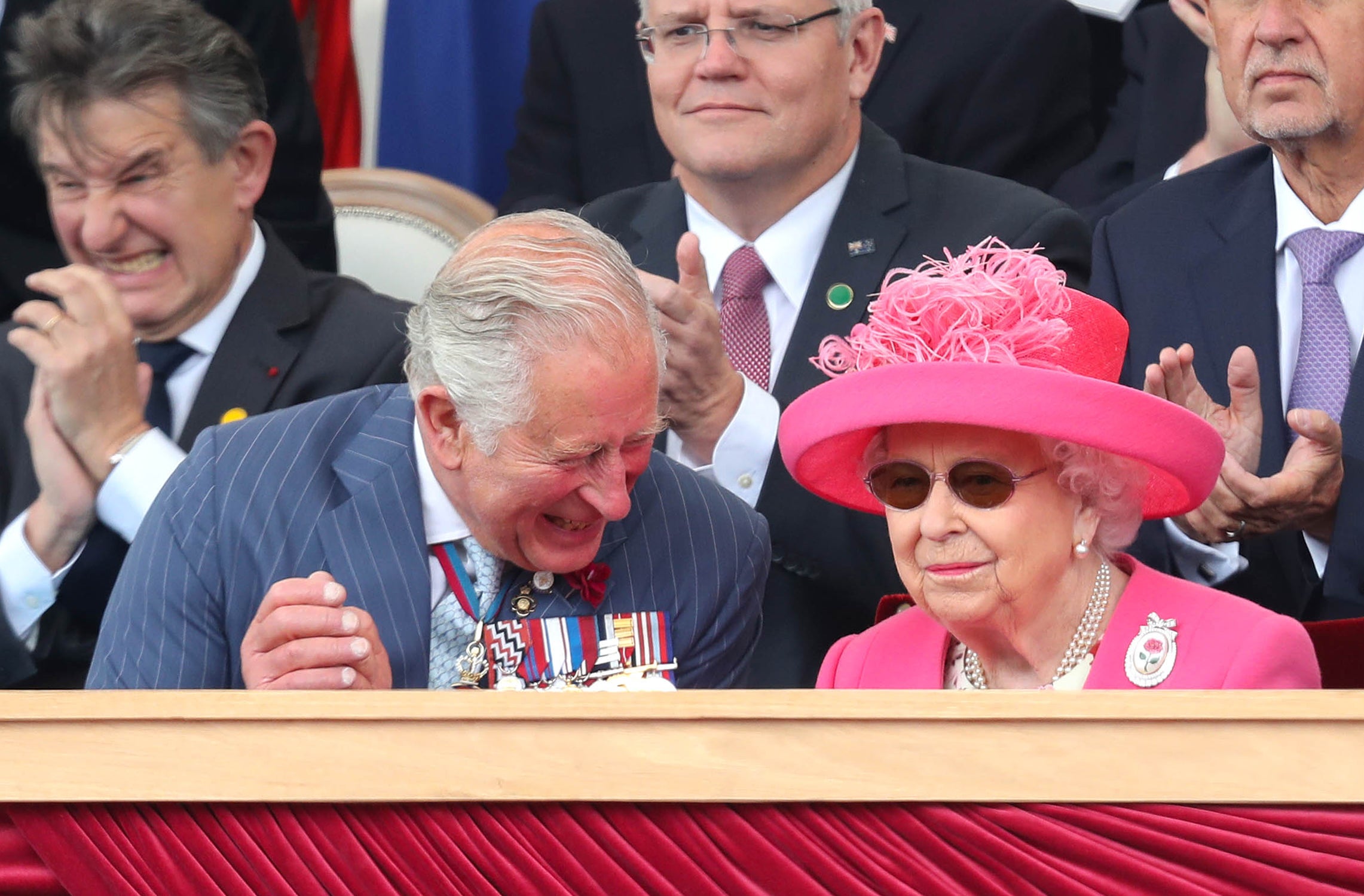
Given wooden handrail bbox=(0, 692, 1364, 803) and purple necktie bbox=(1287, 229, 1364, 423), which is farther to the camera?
purple necktie bbox=(1287, 229, 1364, 423)

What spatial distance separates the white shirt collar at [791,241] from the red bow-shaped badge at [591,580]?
30.3 inches

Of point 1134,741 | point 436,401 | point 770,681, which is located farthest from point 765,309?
point 1134,741

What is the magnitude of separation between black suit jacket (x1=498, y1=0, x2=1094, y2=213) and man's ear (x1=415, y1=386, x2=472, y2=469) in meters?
1.24

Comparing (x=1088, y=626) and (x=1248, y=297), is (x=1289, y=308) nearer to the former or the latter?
(x=1248, y=297)

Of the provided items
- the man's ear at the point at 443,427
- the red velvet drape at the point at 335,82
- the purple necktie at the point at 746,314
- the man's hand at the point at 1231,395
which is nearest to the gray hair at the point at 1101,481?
the man's hand at the point at 1231,395

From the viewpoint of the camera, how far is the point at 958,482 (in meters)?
1.91

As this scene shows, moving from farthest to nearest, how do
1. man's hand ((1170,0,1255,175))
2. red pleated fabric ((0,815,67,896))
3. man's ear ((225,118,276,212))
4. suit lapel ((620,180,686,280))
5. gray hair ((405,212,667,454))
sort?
man's hand ((1170,0,1255,175)) < man's ear ((225,118,276,212)) < suit lapel ((620,180,686,280)) < gray hair ((405,212,667,454)) < red pleated fabric ((0,815,67,896))

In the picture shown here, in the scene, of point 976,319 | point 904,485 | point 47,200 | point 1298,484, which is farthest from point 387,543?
point 47,200

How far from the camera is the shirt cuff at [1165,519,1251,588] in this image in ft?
8.01

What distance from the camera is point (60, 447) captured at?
278 centimetres

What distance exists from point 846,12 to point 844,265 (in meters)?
0.44

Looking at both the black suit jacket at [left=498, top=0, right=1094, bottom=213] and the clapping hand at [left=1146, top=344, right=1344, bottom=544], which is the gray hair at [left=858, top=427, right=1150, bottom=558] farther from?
the black suit jacket at [left=498, top=0, right=1094, bottom=213]

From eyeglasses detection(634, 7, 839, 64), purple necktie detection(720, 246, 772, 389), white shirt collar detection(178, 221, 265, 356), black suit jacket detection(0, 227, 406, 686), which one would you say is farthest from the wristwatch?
eyeglasses detection(634, 7, 839, 64)

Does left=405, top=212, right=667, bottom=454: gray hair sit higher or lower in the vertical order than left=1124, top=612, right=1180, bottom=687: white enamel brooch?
higher
